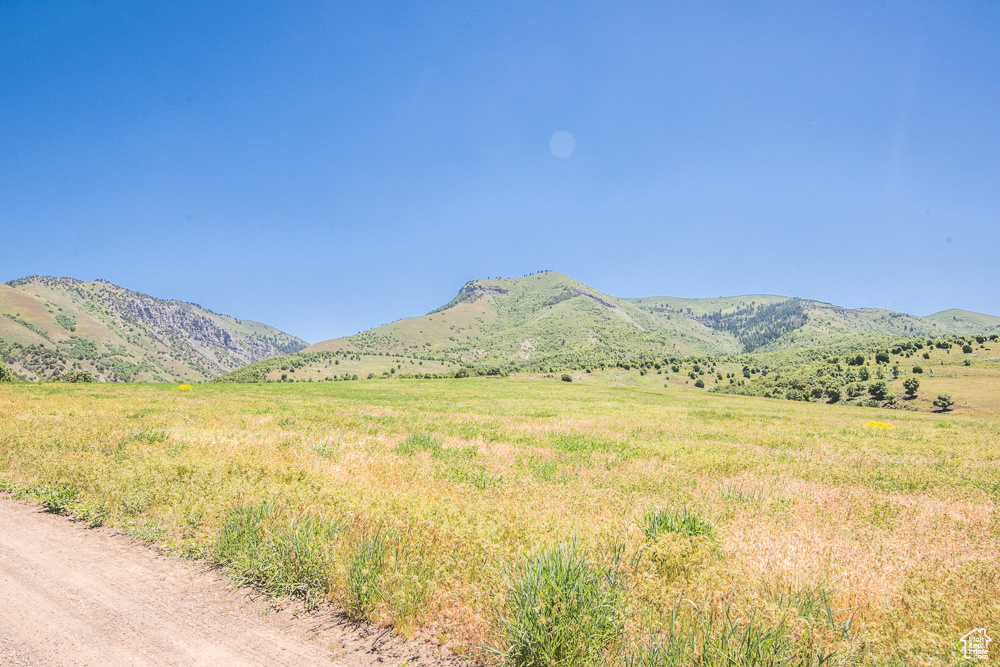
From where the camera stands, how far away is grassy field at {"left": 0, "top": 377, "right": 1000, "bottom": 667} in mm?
4066

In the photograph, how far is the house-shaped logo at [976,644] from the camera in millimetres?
3875

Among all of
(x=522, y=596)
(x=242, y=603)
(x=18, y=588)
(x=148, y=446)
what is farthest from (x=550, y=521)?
(x=148, y=446)

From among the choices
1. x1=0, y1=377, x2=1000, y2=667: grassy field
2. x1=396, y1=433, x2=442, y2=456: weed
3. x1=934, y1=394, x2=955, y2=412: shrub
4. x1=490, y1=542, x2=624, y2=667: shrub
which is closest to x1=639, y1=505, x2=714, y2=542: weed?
x1=0, y1=377, x2=1000, y2=667: grassy field

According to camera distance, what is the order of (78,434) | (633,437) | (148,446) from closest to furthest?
(148,446)
(78,434)
(633,437)

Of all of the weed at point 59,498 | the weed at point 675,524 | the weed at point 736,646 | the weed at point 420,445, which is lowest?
the weed at point 420,445

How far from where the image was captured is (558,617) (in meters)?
3.96

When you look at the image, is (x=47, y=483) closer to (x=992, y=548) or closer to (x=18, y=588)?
(x=18, y=588)

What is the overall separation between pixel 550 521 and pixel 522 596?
2664 millimetres

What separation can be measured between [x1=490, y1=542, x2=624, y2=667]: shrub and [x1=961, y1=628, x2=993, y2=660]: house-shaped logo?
128 inches

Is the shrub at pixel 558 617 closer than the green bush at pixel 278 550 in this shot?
Yes

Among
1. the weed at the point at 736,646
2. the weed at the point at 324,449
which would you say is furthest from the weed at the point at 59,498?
the weed at the point at 736,646

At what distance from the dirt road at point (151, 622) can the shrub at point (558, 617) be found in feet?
2.44

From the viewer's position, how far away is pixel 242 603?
5.12 m

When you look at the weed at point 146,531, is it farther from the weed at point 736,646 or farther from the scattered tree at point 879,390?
the scattered tree at point 879,390
